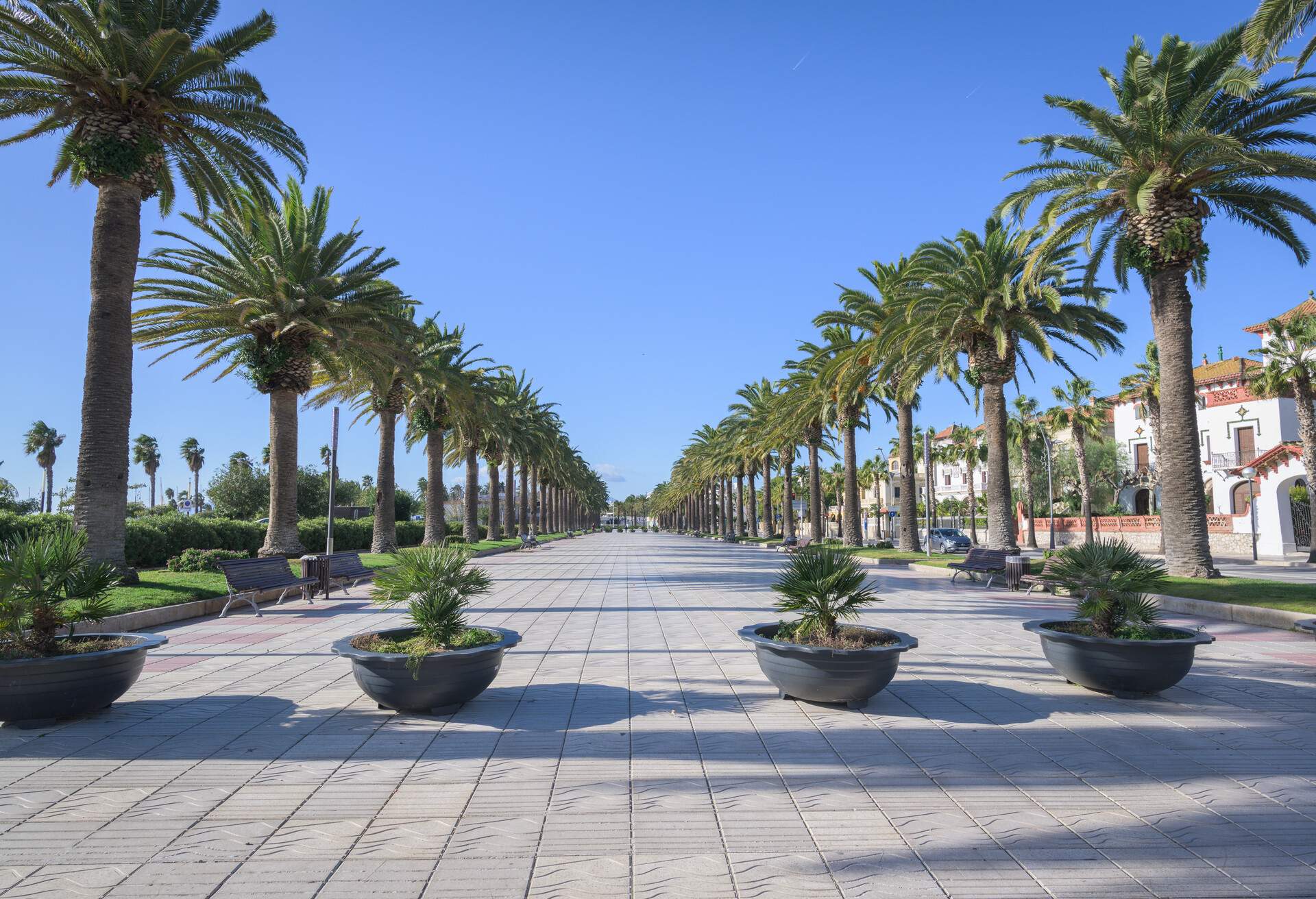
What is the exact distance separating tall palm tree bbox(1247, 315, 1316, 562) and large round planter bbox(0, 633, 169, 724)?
3715 cm

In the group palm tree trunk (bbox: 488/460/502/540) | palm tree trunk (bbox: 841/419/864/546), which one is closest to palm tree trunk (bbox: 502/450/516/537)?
palm tree trunk (bbox: 488/460/502/540)

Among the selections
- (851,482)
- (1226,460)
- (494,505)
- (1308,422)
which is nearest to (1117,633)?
(851,482)

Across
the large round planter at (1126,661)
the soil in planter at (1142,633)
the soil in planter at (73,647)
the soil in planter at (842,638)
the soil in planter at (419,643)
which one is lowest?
the large round planter at (1126,661)

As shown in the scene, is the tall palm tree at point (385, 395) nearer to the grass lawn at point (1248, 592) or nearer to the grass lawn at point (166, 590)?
the grass lawn at point (166, 590)

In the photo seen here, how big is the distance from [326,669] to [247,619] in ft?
17.5

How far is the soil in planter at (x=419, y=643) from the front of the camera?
6270mm

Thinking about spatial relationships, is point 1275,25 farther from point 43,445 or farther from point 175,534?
point 43,445

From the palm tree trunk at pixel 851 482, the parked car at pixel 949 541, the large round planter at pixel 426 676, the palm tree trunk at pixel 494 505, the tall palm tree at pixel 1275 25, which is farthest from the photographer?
the palm tree trunk at pixel 494 505

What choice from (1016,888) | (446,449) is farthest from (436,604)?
(446,449)

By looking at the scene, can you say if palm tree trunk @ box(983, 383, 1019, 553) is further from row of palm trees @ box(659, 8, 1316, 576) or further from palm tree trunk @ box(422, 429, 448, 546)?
palm tree trunk @ box(422, 429, 448, 546)

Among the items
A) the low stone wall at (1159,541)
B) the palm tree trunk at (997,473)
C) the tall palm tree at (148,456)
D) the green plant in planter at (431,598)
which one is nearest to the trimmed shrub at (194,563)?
the green plant in planter at (431,598)

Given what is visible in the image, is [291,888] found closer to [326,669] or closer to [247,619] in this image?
[326,669]

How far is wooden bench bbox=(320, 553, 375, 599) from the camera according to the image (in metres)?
15.9

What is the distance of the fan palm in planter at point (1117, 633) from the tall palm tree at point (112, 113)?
14589 millimetres
